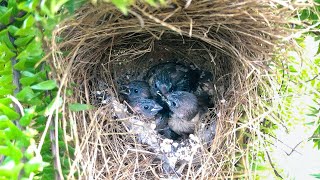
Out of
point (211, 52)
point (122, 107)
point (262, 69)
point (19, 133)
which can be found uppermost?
point (19, 133)

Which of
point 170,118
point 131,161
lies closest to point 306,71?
point 170,118

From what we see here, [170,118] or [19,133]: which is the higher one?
[19,133]

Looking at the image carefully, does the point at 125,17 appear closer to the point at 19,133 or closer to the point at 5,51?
the point at 5,51

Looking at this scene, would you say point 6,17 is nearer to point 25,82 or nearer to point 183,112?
point 25,82

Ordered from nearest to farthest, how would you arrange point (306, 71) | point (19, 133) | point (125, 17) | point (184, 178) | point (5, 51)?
point (19, 133)
point (5, 51)
point (125, 17)
point (184, 178)
point (306, 71)

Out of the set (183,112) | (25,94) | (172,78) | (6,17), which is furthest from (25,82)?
(172,78)

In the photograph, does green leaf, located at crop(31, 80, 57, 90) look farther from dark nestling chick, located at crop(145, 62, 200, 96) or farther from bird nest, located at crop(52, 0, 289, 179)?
dark nestling chick, located at crop(145, 62, 200, 96)

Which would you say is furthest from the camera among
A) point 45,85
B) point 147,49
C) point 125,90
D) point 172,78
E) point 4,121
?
point 172,78
